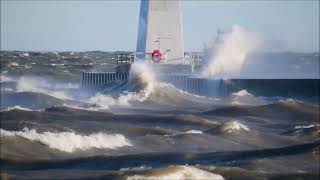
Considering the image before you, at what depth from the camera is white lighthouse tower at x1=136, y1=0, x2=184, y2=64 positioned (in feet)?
91.3

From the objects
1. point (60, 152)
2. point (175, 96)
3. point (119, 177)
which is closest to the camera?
point (119, 177)

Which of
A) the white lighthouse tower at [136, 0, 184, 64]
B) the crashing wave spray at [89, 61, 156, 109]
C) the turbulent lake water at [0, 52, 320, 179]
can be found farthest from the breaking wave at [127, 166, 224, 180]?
the white lighthouse tower at [136, 0, 184, 64]

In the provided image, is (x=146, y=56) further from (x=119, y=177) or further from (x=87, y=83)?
(x=119, y=177)

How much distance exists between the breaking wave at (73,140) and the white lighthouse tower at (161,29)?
44.9 feet

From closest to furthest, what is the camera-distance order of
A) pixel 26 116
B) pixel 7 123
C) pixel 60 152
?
pixel 60 152 < pixel 7 123 < pixel 26 116

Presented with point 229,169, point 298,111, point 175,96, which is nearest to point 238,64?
point 175,96

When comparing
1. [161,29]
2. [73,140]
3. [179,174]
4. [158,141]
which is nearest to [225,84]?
[161,29]

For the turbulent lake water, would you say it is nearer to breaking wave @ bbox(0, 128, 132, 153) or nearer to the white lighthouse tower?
breaking wave @ bbox(0, 128, 132, 153)

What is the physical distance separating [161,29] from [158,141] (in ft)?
47.3

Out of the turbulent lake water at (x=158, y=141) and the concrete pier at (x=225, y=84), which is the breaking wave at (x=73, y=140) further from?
the concrete pier at (x=225, y=84)

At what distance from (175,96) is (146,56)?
3858 mm

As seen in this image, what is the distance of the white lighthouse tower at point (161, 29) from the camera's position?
→ 27828 millimetres

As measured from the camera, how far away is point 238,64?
118 ft

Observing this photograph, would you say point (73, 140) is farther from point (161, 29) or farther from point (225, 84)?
point (225, 84)
